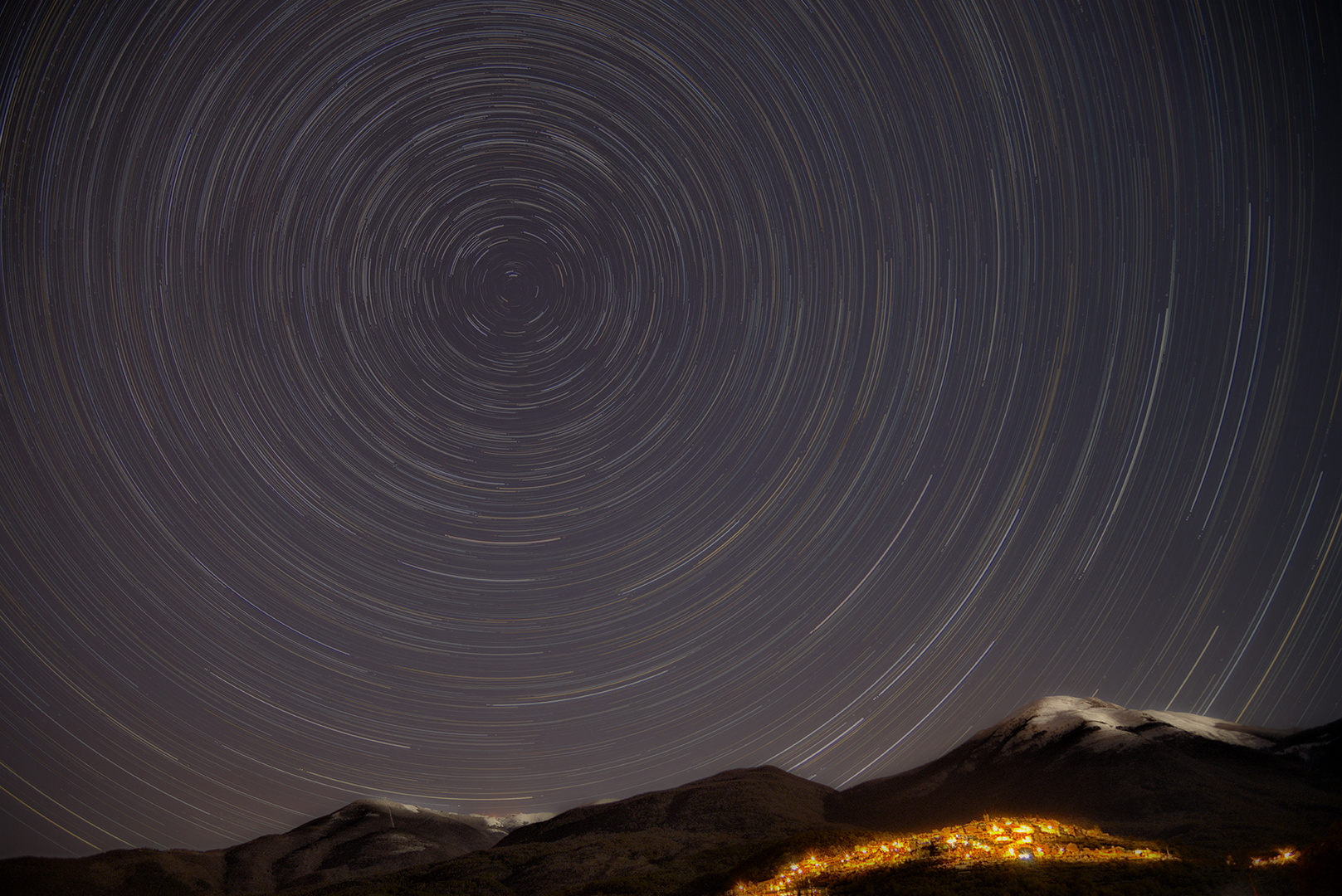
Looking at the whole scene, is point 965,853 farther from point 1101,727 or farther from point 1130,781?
point 1101,727

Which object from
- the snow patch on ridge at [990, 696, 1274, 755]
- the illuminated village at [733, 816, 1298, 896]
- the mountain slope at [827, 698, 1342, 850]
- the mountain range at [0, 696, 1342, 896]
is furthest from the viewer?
the snow patch on ridge at [990, 696, 1274, 755]

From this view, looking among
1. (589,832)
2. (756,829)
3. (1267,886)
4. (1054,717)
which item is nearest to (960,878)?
(1267,886)

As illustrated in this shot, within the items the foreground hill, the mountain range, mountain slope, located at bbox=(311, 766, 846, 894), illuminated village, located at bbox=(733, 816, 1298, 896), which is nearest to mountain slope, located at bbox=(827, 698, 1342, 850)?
the mountain range

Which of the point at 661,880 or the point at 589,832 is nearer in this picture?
the point at 661,880

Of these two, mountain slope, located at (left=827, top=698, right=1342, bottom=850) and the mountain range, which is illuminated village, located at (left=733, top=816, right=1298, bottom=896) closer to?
the mountain range

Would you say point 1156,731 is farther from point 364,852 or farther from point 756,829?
point 364,852

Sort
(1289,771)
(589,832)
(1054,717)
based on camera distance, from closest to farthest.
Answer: (1289,771) → (589,832) → (1054,717)
